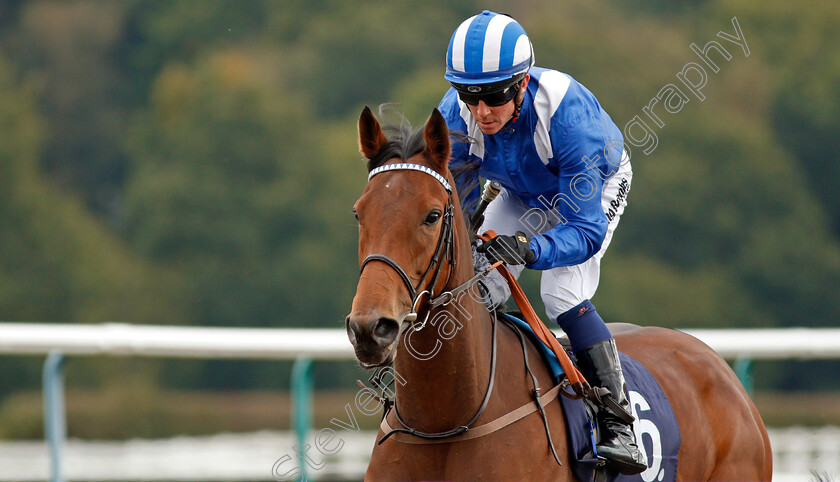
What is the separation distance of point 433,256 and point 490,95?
75cm

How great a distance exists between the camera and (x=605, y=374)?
4035mm

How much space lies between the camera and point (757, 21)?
3641cm

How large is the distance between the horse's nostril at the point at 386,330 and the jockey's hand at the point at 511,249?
633 mm

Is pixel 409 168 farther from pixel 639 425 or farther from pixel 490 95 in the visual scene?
pixel 639 425

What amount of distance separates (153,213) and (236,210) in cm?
268

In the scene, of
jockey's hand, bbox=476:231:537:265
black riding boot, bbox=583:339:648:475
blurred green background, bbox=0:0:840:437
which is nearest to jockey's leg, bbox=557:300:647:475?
black riding boot, bbox=583:339:648:475

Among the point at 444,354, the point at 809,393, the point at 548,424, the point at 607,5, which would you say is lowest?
the point at 548,424

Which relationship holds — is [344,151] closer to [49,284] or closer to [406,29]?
[406,29]

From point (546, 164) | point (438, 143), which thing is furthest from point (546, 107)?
point (438, 143)

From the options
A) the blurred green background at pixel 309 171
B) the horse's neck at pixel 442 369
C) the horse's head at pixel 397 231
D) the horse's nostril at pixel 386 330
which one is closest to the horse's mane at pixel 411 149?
the horse's head at pixel 397 231

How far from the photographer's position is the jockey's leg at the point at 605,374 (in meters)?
3.94

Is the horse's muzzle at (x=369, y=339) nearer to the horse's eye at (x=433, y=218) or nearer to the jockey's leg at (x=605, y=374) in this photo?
the horse's eye at (x=433, y=218)

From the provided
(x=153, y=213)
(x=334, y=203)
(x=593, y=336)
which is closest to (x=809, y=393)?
(x=334, y=203)

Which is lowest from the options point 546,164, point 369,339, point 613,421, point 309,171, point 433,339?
point 613,421
